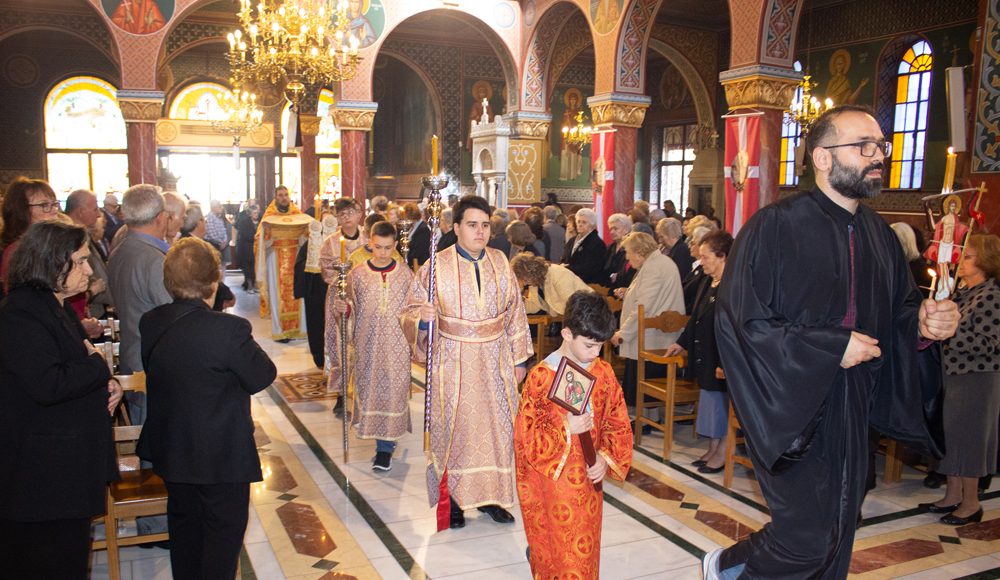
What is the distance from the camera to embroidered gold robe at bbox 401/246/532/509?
4.19 m

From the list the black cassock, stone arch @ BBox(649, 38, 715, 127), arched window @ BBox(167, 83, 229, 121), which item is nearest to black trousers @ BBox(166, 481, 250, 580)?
the black cassock

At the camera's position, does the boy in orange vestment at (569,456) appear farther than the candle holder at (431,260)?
No

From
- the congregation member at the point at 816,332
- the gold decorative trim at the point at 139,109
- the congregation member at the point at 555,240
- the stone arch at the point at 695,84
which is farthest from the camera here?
the stone arch at the point at 695,84

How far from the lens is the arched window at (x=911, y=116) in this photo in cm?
1414

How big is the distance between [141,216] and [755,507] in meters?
3.99

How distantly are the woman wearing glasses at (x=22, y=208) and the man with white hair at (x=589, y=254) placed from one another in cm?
541

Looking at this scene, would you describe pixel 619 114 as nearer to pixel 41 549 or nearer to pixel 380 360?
pixel 380 360

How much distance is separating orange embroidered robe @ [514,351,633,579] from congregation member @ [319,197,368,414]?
3.59 metres

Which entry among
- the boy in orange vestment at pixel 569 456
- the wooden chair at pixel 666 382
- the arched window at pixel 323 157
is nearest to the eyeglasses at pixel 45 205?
the boy in orange vestment at pixel 569 456

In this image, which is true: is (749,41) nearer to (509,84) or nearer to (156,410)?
(509,84)

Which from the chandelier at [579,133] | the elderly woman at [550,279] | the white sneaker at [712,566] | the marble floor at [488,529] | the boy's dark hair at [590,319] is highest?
the chandelier at [579,133]

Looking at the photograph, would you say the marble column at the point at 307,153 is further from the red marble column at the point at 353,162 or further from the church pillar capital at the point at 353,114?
the church pillar capital at the point at 353,114

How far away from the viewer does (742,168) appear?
31.9 feet

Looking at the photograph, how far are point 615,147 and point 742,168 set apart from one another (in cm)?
344
